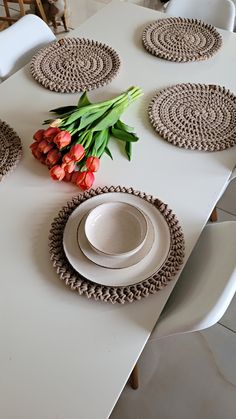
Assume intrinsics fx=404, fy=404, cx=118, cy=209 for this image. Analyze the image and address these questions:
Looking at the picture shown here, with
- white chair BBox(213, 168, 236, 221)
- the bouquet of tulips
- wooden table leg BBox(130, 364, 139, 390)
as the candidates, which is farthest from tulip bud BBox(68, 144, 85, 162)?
white chair BBox(213, 168, 236, 221)

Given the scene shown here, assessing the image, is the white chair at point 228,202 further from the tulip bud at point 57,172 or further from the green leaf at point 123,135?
the tulip bud at point 57,172

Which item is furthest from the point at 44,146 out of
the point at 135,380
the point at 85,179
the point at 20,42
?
the point at 135,380

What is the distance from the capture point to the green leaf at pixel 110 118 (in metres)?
1.09

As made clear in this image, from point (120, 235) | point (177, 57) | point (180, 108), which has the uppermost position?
point (177, 57)

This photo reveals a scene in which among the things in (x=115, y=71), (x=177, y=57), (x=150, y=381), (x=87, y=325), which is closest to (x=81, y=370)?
(x=87, y=325)

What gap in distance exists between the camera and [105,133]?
111cm

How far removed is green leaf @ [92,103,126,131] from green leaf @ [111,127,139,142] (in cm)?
2

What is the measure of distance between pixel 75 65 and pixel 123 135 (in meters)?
0.38

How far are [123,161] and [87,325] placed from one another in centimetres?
47

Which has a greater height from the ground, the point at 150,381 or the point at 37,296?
the point at 37,296

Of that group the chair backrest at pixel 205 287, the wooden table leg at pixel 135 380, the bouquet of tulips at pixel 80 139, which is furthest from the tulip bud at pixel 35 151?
the wooden table leg at pixel 135 380

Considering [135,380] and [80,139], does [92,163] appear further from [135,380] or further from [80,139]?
[135,380]

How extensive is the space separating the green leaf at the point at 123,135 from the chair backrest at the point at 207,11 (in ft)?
2.94

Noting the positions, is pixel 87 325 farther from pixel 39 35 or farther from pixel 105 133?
pixel 39 35
